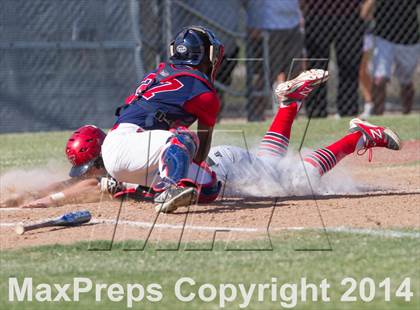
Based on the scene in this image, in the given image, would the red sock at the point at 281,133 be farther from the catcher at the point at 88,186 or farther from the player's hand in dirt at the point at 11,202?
the player's hand in dirt at the point at 11,202

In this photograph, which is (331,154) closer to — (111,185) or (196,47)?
(196,47)

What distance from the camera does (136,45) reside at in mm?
15141

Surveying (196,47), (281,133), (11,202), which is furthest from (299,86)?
(11,202)

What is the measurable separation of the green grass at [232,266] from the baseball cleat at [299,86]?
227cm

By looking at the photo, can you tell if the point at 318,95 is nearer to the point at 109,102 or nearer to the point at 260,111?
the point at 260,111

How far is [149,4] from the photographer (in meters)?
15.4

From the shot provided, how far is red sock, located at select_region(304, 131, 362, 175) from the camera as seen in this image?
25.5 ft

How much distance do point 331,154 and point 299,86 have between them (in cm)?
63

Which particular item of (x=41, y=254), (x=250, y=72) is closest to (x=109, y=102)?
(x=250, y=72)

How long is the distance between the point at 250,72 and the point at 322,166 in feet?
25.4

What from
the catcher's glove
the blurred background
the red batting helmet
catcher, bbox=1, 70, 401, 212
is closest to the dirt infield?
the catcher's glove

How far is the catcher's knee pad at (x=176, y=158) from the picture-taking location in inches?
258

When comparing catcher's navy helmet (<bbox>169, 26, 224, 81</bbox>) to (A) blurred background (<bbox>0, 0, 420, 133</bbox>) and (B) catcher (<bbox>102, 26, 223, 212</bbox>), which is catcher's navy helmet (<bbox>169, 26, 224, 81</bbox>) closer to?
(B) catcher (<bbox>102, 26, 223, 212</bbox>)

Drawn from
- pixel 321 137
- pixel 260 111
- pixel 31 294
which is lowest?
pixel 260 111
